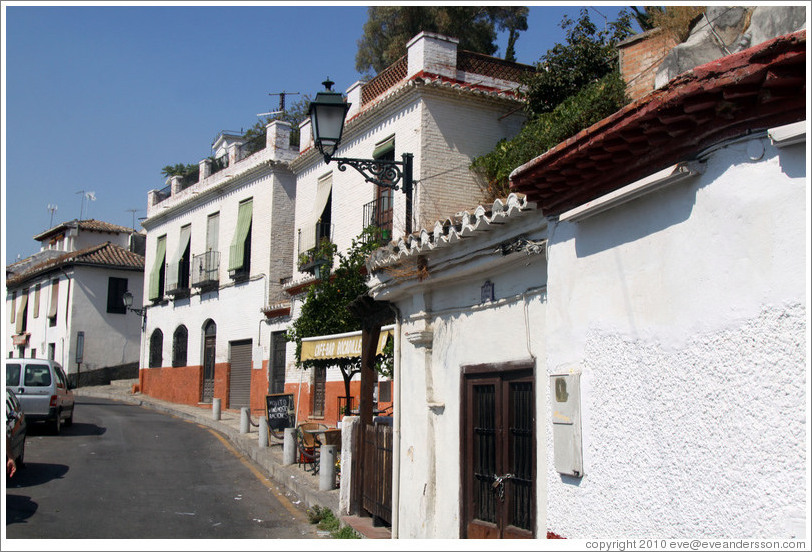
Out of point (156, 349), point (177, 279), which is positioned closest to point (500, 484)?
point (177, 279)

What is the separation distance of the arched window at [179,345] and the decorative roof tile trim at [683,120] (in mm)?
27378

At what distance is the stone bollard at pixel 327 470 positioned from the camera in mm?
12391

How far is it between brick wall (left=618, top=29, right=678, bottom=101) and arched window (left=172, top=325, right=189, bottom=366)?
21.8 metres

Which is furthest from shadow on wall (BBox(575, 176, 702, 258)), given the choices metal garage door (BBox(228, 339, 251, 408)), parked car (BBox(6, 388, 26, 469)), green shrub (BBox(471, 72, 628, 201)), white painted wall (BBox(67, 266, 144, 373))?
white painted wall (BBox(67, 266, 144, 373))

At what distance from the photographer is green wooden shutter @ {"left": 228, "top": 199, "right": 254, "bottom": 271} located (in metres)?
27.2

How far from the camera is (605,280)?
543 cm

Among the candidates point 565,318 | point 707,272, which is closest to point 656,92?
point 707,272

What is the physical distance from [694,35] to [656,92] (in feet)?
23.3

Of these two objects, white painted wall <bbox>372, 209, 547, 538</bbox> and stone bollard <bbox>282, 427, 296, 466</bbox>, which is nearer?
white painted wall <bbox>372, 209, 547, 538</bbox>

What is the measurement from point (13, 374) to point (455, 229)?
1370cm

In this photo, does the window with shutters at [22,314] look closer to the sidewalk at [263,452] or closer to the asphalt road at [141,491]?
the sidewalk at [263,452]

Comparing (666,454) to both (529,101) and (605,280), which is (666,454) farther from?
(529,101)

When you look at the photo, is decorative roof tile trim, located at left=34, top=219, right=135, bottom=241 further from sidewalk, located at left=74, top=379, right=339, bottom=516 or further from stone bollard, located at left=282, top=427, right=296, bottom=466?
stone bollard, located at left=282, top=427, right=296, bottom=466

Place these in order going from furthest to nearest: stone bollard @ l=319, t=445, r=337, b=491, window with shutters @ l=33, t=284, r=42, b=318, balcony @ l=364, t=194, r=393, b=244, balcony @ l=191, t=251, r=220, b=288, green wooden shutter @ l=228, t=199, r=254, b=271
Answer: window with shutters @ l=33, t=284, r=42, b=318 → balcony @ l=191, t=251, r=220, b=288 → green wooden shutter @ l=228, t=199, r=254, b=271 → balcony @ l=364, t=194, r=393, b=244 → stone bollard @ l=319, t=445, r=337, b=491
